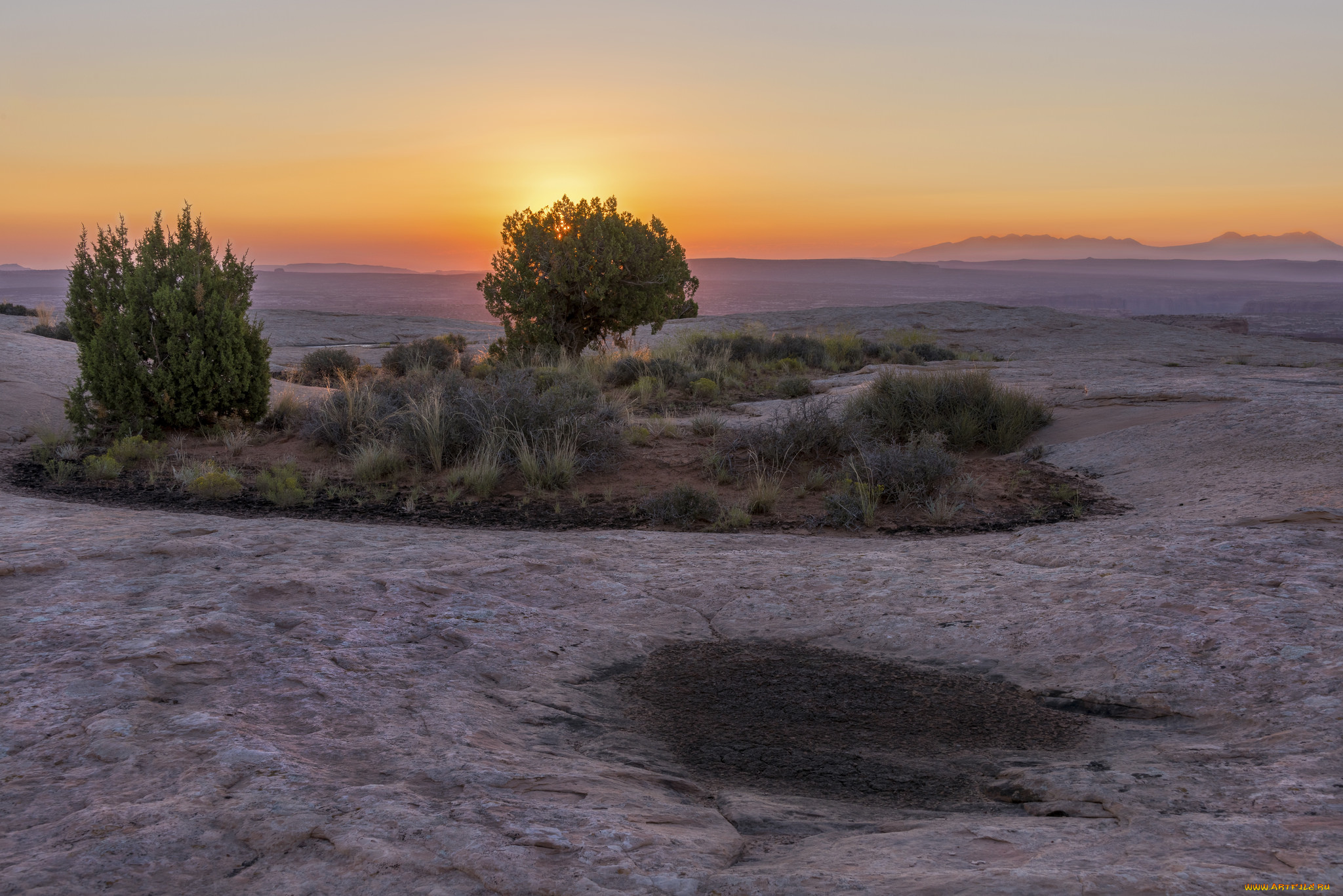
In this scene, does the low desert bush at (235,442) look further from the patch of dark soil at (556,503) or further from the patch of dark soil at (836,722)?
the patch of dark soil at (836,722)

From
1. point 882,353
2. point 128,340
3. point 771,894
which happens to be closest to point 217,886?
point 771,894

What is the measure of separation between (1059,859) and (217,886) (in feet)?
6.46

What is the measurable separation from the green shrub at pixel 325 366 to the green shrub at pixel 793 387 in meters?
8.13

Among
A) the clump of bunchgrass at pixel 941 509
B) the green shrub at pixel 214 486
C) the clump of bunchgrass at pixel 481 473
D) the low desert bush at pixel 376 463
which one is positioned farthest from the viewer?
the low desert bush at pixel 376 463

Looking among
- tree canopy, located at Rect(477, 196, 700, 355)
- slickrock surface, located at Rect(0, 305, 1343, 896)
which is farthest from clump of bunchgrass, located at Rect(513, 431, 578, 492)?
tree canopy, located at Rect(477, 196, 700, 355)

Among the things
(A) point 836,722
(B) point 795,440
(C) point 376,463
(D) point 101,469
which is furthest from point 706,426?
(A) point 836,722

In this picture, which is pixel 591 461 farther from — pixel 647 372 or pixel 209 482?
pixel 647 372

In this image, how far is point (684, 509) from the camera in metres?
7.61

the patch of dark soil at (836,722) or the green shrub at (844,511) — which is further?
the green shrub at (844,511)

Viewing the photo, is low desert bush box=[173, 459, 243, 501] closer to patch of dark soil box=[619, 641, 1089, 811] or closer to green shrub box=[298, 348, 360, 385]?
patch of dark soil box=[619, 641, 1089, 811]

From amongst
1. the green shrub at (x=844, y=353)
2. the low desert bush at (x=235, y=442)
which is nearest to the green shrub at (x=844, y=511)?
the low desert bush at (x=235, y=442)

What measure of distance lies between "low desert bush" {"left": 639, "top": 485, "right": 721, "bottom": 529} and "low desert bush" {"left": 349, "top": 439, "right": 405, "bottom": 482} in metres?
2.98

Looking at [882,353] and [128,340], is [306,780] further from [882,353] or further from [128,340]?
[882,353]

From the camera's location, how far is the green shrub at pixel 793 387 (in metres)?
15.0
